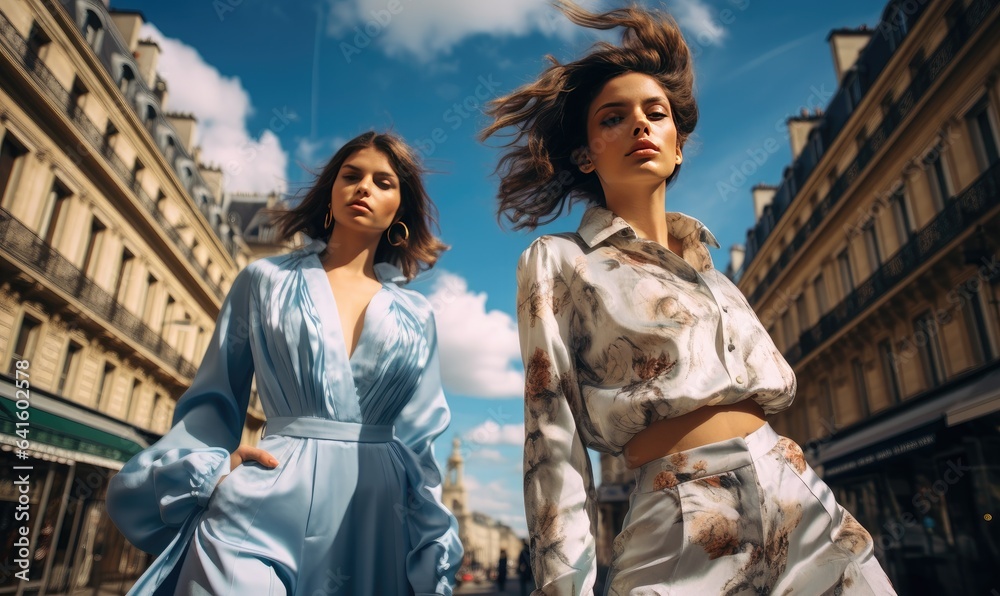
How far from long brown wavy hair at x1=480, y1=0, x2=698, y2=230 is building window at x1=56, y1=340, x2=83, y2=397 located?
18026 millimetres

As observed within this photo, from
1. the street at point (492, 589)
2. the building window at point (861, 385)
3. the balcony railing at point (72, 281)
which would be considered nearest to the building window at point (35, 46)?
the balcony railing at point (72, 281)

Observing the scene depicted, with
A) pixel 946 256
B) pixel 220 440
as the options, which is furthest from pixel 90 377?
pixel 946 256

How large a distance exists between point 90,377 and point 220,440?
18.5 metres

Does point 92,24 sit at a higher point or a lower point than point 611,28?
higher

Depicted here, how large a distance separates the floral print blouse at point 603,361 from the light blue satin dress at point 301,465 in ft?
2.95

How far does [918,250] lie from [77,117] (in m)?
20.6

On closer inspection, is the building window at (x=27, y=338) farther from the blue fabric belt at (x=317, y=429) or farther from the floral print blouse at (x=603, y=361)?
the floral print blouse at (x=603, y=361)

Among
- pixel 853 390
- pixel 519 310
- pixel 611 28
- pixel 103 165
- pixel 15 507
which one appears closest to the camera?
pixel 519 310

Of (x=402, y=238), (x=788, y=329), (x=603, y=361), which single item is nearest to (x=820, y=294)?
(x=788, y=329)

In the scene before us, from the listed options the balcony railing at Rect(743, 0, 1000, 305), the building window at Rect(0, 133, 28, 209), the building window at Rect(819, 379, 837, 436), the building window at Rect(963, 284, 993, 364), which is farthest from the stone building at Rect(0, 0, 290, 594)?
the building window at Rect(819, 379, 837, 436)

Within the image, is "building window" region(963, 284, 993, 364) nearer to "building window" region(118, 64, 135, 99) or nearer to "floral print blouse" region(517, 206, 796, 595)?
"floral print blouse" region(517, 206, 796, 595)

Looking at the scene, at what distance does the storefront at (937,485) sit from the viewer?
426 inches

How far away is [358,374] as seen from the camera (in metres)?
2.34

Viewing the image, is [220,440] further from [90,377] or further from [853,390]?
[853,390]
